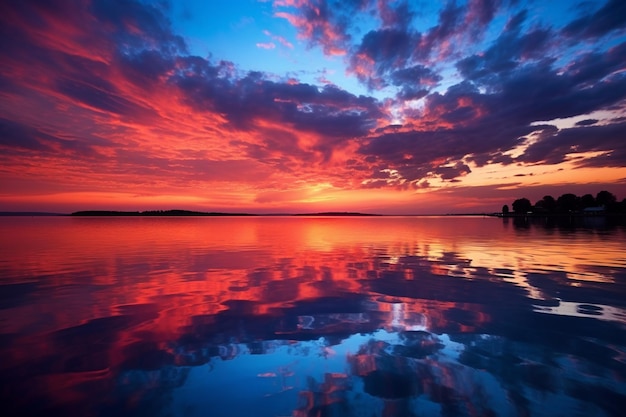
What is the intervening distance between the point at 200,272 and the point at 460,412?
55.6ft

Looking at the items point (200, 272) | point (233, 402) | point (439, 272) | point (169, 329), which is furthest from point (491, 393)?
point (200, 272)

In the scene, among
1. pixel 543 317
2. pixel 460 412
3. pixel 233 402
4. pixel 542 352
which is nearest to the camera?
pixel 460 412

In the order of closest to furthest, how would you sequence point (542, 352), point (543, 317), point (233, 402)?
point (233, 402)
point (542, 352)
point (543, 317)

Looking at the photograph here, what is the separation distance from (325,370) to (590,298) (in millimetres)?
12691

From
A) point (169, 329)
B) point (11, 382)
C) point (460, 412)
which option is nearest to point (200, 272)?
point (169, 329)

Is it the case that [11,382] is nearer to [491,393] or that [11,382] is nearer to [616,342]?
[491,393]

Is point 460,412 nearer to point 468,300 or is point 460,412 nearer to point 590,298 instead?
point 468,300

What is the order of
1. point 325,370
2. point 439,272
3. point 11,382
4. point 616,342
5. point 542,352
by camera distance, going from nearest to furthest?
point 11,382
point 325,370
point 542,352
point 616,342
point 439,272

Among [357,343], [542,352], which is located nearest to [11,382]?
[357,343]

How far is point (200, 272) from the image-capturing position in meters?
19.7

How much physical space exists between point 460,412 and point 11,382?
30.5 feet

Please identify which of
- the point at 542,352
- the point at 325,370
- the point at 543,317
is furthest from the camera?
the point at 543,317

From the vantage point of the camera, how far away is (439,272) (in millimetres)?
19562

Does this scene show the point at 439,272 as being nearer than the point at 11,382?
No
